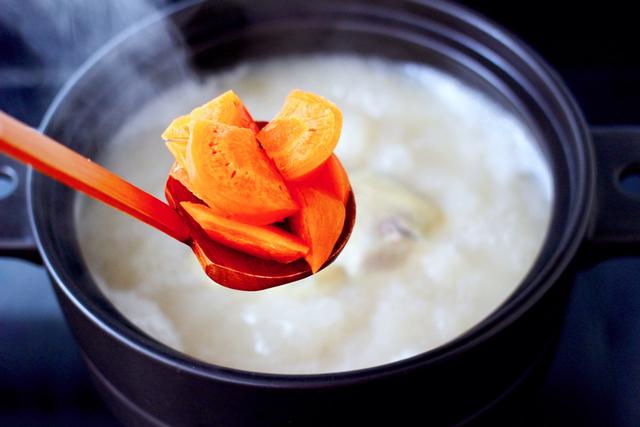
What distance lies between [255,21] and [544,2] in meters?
0.75

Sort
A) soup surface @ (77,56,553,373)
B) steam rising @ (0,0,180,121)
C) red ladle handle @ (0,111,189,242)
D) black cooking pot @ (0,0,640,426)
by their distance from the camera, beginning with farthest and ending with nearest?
1. steam rising @ (0,0,180,121)
2. soup surface @ (77,56,553,373)
3. black cooking pot @ (0,0,640,426)
4. red ladle handle @ (0,111,189,242)

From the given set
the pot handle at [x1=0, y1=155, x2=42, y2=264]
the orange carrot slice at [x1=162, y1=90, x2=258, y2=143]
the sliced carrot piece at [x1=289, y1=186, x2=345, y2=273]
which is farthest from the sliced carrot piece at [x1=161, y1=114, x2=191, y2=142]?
the pot handle at [x1=0, y1=155, x2=42, y2=264]

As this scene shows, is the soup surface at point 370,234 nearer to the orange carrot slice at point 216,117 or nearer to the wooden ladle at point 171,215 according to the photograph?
the wooden ladle at point 171,215

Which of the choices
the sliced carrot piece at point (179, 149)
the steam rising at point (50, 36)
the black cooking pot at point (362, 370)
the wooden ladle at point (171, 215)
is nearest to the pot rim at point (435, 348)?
the black cooking pot at point (362, 370)

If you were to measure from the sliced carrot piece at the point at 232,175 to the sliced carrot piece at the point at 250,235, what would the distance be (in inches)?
0.6

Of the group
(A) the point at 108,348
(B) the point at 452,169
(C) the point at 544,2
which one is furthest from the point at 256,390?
(C) the point at 544,2

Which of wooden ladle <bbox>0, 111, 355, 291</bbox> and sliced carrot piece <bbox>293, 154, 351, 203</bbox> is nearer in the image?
wooden ladle <bbox>0, 111, 355, 291</bbox>

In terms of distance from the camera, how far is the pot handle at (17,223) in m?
1.15

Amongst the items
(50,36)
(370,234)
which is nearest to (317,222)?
(370,234)

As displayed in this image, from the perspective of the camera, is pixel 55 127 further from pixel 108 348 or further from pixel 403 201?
pixel 403 201

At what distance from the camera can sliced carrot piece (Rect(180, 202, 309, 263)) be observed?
92 centimetres

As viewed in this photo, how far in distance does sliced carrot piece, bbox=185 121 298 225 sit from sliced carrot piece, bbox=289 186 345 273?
0.03m

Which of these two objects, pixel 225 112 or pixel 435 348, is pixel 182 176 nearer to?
pixel 225 112

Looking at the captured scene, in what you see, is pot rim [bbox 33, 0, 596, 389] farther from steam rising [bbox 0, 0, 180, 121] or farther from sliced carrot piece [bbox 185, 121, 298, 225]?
steam rising [bbox 0, 0, 180, 121]
